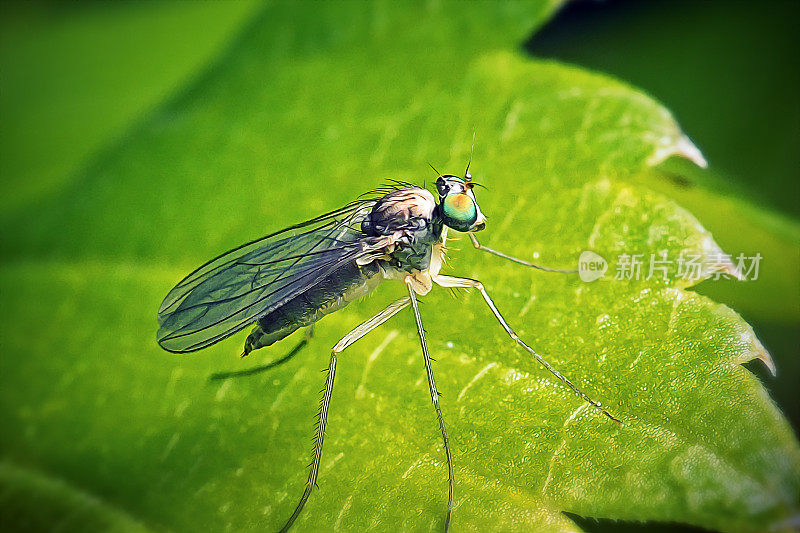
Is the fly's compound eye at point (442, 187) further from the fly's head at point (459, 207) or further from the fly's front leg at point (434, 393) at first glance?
the fly's front leg at point (434, 393)

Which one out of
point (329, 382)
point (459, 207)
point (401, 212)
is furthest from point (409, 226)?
point (329, 382)

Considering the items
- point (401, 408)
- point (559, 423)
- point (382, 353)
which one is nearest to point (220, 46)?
point (382, 353)

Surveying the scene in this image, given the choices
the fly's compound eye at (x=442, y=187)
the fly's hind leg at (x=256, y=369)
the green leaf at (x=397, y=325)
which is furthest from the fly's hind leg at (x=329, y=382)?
the fly's compound eye at (x=442, y=187)

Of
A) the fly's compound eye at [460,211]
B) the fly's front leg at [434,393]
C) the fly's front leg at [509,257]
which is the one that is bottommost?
the fly's front leg at [434,393]

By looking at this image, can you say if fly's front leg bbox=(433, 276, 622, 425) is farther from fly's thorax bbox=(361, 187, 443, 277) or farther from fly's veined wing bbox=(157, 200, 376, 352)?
fly's veined wing bbox=(157, 200, 376, 352)

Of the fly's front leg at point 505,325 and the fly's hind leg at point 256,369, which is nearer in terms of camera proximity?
the fly's front leg at point 505,325

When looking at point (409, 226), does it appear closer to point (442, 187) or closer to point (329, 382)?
point (442, 187)
